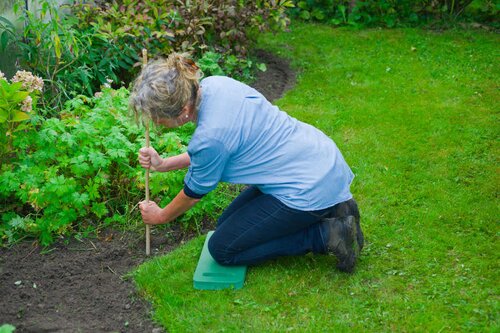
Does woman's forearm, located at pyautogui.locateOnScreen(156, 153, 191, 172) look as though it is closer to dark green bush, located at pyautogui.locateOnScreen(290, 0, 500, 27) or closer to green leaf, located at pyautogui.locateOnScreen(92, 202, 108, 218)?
green leaf, located at pyautogui.locateOnScreen(92, 202, 108, 218)

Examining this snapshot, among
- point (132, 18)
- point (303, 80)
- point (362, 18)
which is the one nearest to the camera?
point (132, 18)

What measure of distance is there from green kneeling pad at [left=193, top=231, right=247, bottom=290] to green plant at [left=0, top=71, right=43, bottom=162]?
50.4 inches

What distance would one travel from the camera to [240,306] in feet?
11.4

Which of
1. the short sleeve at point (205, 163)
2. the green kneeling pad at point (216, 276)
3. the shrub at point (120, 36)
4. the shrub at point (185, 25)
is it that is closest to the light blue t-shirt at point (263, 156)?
the short sleeve at point (205, 163)

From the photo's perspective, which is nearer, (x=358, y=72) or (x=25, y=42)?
(x=25, y=42)

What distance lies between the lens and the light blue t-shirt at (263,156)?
3.35 m

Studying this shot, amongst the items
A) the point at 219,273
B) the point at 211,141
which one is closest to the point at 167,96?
the point at 211,141

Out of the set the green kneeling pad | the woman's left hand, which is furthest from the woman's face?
the green kneeling pad

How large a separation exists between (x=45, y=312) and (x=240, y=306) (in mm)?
965

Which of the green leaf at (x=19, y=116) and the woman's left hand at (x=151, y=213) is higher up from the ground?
the green leaf at (x=19, y=116)

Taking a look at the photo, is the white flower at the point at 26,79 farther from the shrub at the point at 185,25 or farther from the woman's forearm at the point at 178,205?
the shrub at the point at 185,25

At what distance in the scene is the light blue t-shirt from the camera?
3.35 m

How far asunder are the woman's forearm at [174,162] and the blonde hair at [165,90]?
423mm

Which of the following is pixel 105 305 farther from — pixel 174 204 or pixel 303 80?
pixel 303 80
